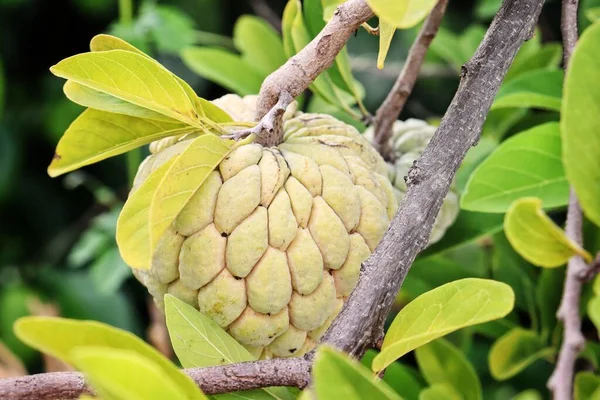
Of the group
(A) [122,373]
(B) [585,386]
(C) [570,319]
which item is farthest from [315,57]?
(B) [585,386]

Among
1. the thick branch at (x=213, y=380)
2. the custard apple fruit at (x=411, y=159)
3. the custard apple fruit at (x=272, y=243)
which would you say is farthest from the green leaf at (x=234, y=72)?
the thick branch at (x=213, y=380)

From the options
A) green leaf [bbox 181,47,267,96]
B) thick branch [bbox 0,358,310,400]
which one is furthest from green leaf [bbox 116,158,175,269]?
green leaf [bbox 181,47,267,96]

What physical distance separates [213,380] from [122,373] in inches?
11.1

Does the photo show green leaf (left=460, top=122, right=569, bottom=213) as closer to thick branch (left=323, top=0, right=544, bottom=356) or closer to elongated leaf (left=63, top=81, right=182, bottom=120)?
thick branch (left=323, top=0, right=544, bottom=356)

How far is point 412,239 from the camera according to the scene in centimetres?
80

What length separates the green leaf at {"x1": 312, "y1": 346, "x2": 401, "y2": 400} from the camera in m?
0.54

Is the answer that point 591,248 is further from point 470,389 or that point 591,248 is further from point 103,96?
point 103,96

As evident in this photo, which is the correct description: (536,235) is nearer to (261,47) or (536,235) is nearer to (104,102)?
(104,102)

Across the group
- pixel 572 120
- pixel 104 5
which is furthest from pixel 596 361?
pixel 104 5

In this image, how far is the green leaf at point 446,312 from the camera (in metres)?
0.69

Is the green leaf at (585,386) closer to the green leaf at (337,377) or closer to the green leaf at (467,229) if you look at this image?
the green leaf at (467,229)

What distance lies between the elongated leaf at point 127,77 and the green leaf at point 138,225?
0.29ft

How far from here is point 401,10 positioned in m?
0.60

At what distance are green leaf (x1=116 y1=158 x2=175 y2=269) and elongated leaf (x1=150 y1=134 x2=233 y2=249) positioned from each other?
15mm
